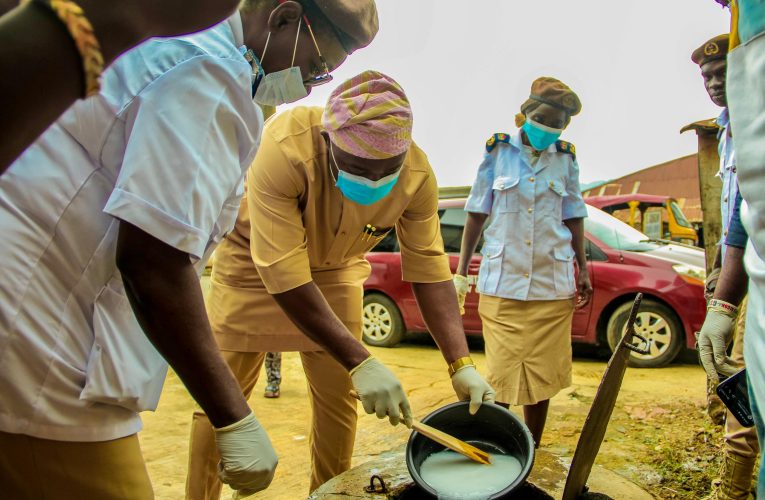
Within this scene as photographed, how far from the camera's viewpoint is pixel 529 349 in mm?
3201

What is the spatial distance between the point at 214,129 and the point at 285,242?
980 millimetres

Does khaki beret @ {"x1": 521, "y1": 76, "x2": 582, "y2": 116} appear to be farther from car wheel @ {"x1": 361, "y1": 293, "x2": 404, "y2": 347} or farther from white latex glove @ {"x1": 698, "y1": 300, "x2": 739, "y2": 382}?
car wheel @ {"x1": 361, "y1": 293, "x2": 404, "y2": 347}

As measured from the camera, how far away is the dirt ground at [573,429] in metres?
3.26

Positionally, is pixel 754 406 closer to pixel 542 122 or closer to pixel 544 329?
pixel 544 329

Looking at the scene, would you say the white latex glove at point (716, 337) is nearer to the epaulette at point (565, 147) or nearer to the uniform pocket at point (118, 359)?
the epaulette at point (565, 147)

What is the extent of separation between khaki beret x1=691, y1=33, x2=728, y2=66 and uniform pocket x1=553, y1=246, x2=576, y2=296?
3.86 feet

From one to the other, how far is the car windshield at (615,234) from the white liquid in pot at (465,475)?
14.5ft

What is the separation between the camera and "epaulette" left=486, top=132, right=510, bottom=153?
136 inches

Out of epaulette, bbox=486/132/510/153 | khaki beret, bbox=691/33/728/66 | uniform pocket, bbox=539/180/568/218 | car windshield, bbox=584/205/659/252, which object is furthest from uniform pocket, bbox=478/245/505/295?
car windshield, bbox=584/205/659/252

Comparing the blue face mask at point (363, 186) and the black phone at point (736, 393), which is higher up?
the blue face mask at point (363, 186)

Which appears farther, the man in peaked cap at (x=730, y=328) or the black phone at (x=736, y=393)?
the man in peaked cap at (x=730, y=328)

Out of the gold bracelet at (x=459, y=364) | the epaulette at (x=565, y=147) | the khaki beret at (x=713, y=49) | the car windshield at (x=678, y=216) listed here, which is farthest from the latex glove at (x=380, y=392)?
the car windshield at (x=678, y=216)

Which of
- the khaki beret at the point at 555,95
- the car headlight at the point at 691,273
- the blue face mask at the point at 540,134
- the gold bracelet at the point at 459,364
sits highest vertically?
the khaki beret at the point at 555,95

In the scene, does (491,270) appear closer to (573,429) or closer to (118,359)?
(573,429)
